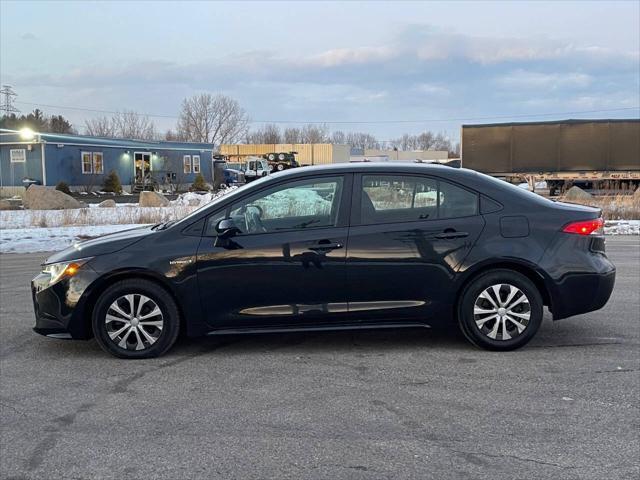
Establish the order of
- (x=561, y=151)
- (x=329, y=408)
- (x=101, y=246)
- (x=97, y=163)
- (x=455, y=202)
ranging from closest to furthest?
(x=329, y=408) → (x=101, y=246) → (x=455, y=202) → (x=561, y=151) → (x=97, y=163)

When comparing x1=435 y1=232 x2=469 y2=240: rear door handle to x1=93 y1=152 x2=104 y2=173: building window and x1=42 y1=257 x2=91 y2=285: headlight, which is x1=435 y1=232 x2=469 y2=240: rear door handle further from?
x1=93 y1=152 x2=104 y2=173: building window

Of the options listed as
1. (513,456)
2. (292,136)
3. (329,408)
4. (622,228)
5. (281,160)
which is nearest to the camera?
(513,456)

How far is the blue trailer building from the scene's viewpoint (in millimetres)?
37312

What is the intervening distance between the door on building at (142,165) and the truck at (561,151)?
22.2 meters

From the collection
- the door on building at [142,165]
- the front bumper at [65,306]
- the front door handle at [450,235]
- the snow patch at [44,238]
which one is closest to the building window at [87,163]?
A: the door on building at [142,165]

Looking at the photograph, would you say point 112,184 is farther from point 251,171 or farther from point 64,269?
point 64,269

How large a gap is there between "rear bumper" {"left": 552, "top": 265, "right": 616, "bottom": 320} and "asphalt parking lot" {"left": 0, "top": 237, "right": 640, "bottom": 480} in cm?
37

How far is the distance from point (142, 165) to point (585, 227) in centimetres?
4090

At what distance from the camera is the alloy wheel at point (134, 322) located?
5.33 meters

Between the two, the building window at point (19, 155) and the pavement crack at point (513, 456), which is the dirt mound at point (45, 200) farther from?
the pavement crack at point (513, 456)

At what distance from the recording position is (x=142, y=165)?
43469mm

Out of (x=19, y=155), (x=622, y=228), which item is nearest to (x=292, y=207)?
(x=622, y=228)

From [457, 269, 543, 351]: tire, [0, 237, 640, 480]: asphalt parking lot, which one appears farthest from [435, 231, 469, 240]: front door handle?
[0, 237, 640, 480]: asphalt parking lot

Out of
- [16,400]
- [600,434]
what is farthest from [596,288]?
[16,400]
